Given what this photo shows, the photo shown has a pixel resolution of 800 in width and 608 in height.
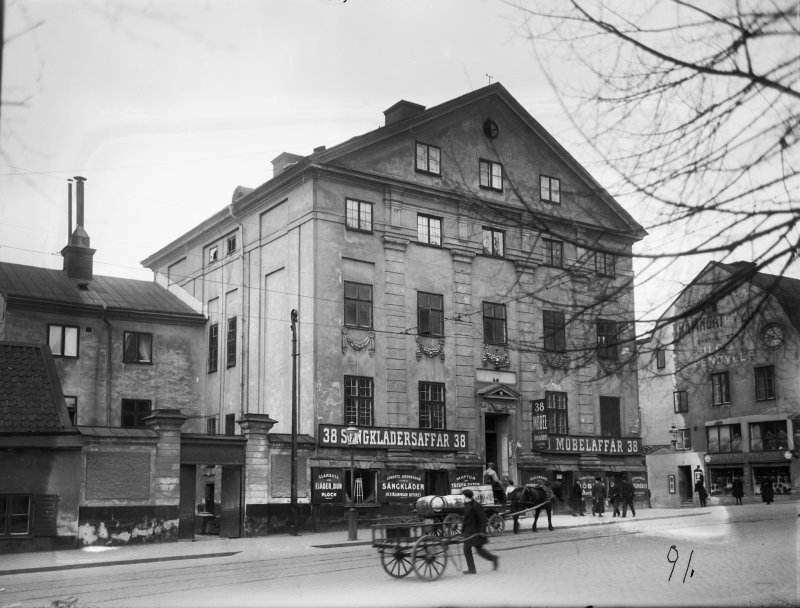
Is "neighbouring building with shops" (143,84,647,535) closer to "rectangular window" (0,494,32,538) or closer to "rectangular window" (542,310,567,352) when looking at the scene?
"rectangular window" (0,494,32,538)

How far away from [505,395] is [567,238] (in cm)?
3101

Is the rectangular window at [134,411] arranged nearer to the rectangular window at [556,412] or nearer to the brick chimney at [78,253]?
the brick chimney at [78,253]

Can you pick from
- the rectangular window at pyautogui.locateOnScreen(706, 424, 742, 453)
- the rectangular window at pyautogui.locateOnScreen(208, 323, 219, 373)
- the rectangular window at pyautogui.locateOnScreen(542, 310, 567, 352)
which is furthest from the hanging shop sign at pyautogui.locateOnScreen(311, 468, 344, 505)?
the rectangular window at pyautogui.locateOnScreen(706, 424, 742, 453)

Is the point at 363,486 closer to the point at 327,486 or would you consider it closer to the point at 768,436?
the point at 327,486

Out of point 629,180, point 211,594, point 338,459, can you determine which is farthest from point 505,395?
point 629,180

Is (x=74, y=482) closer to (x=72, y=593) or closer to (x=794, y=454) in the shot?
(x=72, y=593)

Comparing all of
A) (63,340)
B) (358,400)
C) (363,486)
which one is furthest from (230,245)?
(363,486)

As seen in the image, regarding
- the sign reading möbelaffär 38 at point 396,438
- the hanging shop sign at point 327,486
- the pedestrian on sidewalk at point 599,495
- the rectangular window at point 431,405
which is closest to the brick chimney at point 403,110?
the rectangular window at point 431,405

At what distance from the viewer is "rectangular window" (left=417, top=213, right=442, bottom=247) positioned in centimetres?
3741

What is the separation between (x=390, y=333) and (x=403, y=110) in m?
10.0

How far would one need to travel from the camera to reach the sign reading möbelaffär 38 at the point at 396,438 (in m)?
32.4

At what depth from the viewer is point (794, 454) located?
53156 millimetres

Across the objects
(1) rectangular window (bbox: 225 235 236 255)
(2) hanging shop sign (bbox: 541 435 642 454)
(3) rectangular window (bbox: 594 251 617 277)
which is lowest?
(2) hanging shop sign (bbox: 541 435 642 454)

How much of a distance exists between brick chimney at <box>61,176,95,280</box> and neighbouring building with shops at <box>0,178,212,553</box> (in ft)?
5.05
